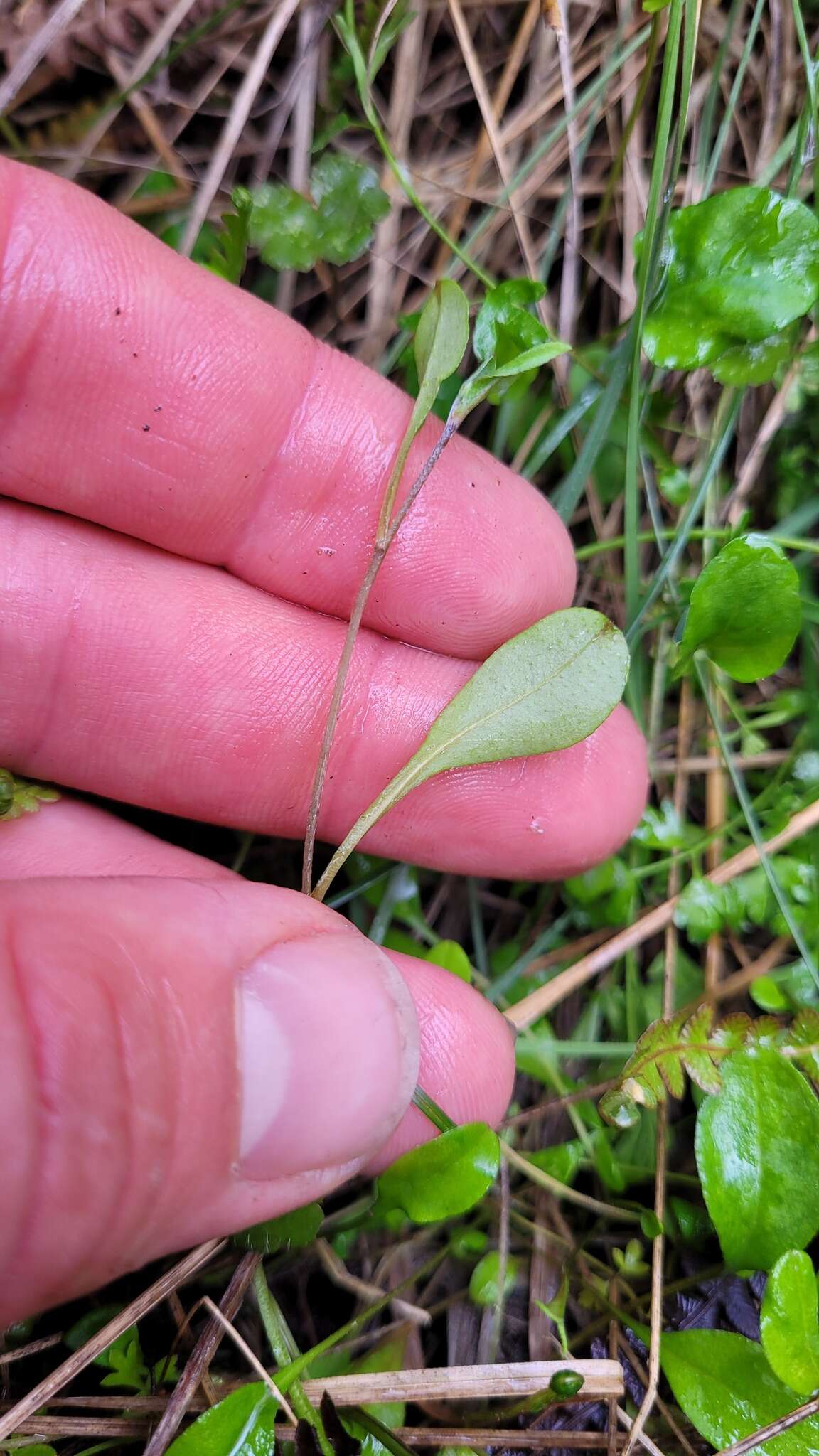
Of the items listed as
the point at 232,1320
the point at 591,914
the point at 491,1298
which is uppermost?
the point at 591,914

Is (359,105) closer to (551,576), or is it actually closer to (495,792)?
(551,576)

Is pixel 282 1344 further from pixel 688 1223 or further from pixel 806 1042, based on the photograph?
pixel 806 1042

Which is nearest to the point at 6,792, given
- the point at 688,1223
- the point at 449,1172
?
the point at 449,1172

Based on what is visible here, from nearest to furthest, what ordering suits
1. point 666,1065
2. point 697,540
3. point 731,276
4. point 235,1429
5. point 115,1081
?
point 115,1081, point 235,1429, point 666,1065, point 731,276, point 697,540

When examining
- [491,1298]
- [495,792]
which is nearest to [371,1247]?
[491,1298]

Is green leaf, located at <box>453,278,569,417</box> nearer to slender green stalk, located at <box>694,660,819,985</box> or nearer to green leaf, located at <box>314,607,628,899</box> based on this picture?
green leaf, located at <box>314,607,628,899</box>

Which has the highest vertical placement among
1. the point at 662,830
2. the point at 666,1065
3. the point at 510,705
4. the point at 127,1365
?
the point at 510,705

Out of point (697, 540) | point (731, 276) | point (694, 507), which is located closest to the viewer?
point (731, 276)
